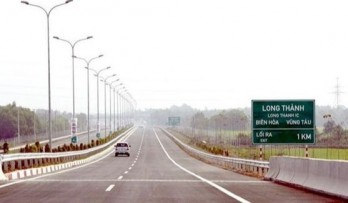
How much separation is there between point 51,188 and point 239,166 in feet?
83.2

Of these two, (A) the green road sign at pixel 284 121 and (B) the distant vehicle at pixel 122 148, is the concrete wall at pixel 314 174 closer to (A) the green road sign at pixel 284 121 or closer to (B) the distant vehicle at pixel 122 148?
(A) the green road sign at pixel 284 121

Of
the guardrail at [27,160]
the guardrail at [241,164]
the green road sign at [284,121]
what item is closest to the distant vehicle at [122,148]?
the guardrail at [241,164]

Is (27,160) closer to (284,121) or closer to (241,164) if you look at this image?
(284,121)

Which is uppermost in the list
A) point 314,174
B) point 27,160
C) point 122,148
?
point 314,174

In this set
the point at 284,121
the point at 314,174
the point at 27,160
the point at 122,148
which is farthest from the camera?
the point at 122,148

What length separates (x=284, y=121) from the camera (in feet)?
101

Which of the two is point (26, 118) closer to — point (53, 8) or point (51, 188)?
point (53, 8)

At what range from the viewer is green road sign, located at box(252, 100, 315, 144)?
30.7m

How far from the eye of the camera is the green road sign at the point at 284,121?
101 ft

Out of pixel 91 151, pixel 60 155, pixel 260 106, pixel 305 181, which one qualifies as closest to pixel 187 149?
pixel 91 151

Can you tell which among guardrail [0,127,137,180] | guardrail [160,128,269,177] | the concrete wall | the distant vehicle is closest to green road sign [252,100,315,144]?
guardrail [160,128,269,177]

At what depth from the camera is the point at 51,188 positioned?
776 inches

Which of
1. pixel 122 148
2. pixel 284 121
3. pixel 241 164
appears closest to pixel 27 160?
pixel 284 121

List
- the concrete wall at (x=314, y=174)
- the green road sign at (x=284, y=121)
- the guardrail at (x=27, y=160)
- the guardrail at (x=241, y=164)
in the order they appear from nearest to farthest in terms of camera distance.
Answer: the concrete wall at (x=314, y=174) < the guardrail at (x=27, y=160) < the green road sign at (x=284, y=121) < the guardrail at (x=241, y=164)
